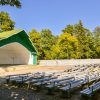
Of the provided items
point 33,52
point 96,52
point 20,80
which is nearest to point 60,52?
point 96,52

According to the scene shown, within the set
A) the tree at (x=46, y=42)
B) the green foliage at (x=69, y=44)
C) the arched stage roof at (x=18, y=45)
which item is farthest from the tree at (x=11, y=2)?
the tree at (x=46, y=42)

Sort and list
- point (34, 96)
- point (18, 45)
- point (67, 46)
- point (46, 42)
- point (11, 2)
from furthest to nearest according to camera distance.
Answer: point (46, 42)
point (67, 46)
point (18, 45)
point (34, 96)
point (11, 2)

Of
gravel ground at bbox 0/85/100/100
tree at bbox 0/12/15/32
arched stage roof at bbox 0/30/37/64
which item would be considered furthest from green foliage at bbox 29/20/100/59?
gravel ground at bbox 0/85/100/100

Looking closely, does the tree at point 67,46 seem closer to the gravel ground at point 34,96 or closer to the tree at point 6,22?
the tree at point 6,22

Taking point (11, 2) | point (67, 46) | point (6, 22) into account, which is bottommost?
point (11, 2)

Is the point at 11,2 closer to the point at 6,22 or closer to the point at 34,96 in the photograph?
the point at 34,96

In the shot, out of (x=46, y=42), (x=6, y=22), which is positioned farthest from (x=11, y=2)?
(x=46, y=42)

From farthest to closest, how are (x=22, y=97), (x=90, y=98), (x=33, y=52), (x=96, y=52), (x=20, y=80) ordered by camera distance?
(x=96, y=52), (x=33, y=52), (x=20, y=80), (x=22, y=97), (x=90, y=98)

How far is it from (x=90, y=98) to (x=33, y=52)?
99.3 feet

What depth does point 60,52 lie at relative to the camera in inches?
2339

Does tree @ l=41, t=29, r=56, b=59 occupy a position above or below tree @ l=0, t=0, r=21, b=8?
above

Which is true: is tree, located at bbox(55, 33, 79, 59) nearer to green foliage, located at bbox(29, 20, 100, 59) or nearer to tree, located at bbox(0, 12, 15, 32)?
green foliage, located at bbox(29, 20, 100, 59)

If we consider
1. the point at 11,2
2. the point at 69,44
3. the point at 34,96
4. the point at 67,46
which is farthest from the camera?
the point at 69,44

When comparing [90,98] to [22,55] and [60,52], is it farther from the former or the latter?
[60,52]
